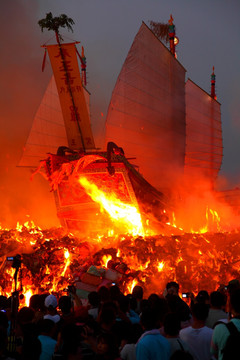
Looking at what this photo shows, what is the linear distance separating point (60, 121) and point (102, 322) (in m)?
19.5

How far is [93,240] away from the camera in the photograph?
1280 cm

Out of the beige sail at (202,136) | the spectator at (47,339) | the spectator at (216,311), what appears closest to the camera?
the spectator at (47,339)

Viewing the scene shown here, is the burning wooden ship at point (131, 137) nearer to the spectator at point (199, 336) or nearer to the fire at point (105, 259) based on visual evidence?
the fire at point (105, 259)

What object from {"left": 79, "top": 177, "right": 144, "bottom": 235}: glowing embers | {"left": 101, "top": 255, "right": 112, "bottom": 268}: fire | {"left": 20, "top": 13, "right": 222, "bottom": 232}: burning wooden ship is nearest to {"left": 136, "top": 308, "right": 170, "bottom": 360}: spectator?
{"left": 101, "top": 255, "right": 112, "bottom": 268}: fire

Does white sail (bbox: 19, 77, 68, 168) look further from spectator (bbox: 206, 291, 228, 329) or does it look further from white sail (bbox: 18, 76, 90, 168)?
spectator (bbox: 206, 291, 228, 329)

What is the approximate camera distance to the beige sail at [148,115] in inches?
776

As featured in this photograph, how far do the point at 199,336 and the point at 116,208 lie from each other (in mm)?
10835

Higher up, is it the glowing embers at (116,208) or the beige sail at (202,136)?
the beige sail at (202,136)

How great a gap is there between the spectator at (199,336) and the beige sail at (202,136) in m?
21.3

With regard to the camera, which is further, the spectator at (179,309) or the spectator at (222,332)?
the spectator at (179,309)

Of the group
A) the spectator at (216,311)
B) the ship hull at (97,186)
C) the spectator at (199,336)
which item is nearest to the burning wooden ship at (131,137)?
the ship hull at (97,186)

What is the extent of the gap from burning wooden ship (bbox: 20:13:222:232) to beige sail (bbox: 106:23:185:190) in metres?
0.04

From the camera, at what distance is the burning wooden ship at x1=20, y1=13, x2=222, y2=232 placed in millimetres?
14516

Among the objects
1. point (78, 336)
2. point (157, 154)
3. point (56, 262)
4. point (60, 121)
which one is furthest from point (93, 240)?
point (60, 121)
